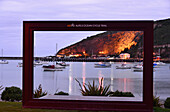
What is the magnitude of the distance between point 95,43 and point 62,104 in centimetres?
15427

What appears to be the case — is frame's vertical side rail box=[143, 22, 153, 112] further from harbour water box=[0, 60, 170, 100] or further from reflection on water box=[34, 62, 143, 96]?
reflection on water box=[34, 62, 143, 96]

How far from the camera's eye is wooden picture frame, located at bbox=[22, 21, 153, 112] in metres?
7.43

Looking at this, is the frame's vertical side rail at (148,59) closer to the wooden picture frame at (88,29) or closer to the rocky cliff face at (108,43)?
the wooden picture frame at (88,29)

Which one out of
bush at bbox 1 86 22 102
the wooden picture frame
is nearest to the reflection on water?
bush at bbox 1 86 22 102

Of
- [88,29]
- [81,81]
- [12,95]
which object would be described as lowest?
[81,81]

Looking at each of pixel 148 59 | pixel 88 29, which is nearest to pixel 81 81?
pixel 88 29

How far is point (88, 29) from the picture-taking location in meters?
Answer: 7.71

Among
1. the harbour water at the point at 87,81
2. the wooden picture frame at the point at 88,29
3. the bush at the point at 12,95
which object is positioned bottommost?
the harbour water at the point at 87,81

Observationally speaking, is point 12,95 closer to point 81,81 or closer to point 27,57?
point 27,57

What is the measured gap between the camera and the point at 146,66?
741 cm

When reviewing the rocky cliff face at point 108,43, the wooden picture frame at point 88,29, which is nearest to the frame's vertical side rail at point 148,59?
the wooden picture frame at point 88,29

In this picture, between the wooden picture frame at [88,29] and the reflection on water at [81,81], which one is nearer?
the wooden picture frame at [88,29]

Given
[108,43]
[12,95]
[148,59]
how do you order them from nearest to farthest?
1. [148,59]
2. [12,95]
3. [108,43]

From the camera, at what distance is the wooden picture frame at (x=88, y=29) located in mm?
7430
